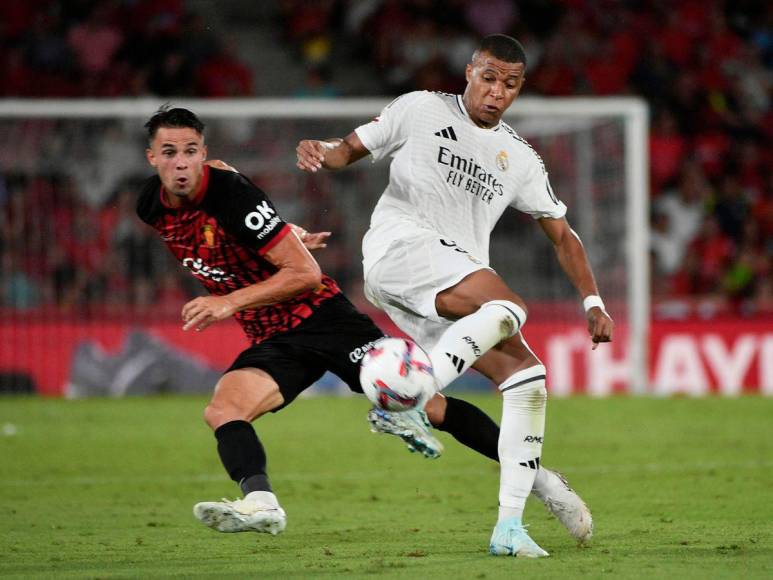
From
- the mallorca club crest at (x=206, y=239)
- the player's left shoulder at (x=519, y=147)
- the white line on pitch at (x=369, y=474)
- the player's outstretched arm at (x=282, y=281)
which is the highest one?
the player's left shoulder at (x=519, y=147)

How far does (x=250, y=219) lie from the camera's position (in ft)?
19.2

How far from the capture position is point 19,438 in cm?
1131

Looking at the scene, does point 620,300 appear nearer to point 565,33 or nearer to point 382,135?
point 565,33

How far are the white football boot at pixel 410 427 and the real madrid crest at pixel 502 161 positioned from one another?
1286mm

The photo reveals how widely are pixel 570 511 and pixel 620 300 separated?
32.3 ft

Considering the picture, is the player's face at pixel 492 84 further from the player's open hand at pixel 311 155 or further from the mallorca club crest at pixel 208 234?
the mallorca club crest at pixel 208 234

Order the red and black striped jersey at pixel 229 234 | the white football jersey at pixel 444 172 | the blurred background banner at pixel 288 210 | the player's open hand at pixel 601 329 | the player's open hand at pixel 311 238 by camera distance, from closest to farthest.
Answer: the red and black striped jersey at pixel 229 234 < the player's open hand at pixel 601 329 < the white football jersey at pixel 444 172 < the player's open hand at pixel 311 238 < the blurred background banner at pixel 288 210

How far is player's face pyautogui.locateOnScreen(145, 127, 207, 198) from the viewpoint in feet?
19.2

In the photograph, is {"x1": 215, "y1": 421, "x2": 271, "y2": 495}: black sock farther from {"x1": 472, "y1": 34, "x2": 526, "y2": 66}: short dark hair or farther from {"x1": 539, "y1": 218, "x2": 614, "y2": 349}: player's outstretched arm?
{"x1": 472, "y1": 34, "x2": 526, "y2": 66}: short dark hair

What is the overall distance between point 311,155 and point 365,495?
3.03m

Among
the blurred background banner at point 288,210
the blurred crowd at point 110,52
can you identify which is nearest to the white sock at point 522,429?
the blurred background banner at point 288,210

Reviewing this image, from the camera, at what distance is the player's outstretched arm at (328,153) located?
586 centimetres

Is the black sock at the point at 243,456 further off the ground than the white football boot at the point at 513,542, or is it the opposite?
the black sock at the point at 243,456

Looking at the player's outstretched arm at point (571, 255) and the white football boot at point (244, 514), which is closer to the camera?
the white football boot at point (244, 514)
